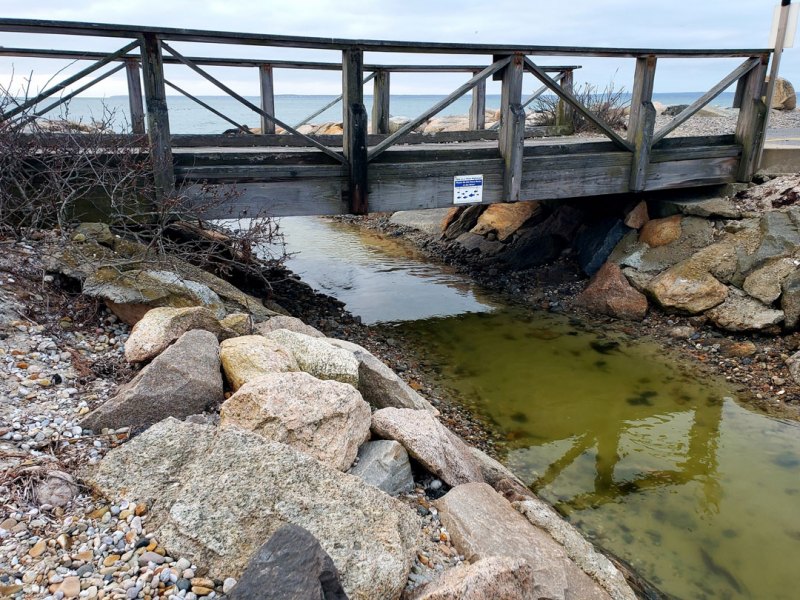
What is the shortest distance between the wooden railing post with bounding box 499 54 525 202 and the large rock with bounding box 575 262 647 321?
1921mm

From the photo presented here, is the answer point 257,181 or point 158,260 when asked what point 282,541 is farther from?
point 257,181

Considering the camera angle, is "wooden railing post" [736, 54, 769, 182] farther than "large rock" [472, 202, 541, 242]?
No

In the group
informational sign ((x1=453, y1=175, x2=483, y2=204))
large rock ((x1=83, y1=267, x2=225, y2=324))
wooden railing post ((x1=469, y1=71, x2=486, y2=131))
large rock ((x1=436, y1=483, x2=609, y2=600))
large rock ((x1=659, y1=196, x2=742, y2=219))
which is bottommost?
large rock ((x1=436, y1=483, x2=609, y2=600))

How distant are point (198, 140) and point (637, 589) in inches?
322

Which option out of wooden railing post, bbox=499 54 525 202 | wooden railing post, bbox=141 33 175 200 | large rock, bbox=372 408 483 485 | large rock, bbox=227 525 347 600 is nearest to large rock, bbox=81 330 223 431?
large rock, bbox=372 408 483 485

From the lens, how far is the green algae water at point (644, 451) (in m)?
4.03

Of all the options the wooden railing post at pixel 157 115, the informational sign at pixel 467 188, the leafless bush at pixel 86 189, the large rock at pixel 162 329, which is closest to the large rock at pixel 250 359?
the large rock at pixel 162 329

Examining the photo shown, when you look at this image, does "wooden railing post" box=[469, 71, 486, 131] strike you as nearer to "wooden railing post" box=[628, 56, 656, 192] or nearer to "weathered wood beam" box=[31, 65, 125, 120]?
"wooden railing post" box=[628, 56, 656, 192]

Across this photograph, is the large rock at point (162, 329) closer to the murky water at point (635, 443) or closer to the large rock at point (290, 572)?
the large rock at point (290, 572)

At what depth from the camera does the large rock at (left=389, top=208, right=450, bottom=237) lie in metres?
13.0

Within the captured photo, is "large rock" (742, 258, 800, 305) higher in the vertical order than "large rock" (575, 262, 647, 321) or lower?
higher

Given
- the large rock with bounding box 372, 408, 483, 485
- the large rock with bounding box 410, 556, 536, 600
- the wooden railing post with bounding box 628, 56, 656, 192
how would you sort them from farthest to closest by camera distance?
the wooden railing post with bounding box 628, 56, 656, 192
the large rock with bounding box 372, 408, 483, 485
the large rock with bounding box 410, 556, 536, 600

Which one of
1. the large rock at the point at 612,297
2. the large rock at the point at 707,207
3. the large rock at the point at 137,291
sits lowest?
the large rock at the point at 612,297

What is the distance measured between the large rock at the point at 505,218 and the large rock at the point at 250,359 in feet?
24.4
